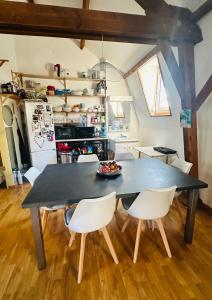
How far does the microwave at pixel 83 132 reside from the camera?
14.1ft

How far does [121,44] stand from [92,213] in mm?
3292

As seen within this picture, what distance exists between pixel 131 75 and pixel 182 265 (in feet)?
13.0

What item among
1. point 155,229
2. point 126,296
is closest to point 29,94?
point 155,229

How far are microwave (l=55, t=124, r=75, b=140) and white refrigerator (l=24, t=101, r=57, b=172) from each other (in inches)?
8.4

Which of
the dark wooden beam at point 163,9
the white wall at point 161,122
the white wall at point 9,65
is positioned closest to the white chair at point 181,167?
the white wall at point 161,122

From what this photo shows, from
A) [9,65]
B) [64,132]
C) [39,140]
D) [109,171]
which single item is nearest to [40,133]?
[39,140]

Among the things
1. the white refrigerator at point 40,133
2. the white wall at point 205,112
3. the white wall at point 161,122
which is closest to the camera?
the white wall at point 205,112

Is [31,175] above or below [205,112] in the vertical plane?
below

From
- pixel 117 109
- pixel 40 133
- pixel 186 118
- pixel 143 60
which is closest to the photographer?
pixel 186 118

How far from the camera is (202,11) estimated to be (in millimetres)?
2059

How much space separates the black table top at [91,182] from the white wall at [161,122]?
121 centimetres

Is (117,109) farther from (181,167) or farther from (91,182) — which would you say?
(91,182)

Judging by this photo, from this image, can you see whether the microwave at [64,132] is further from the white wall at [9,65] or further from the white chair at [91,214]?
the white chair at [91,214]

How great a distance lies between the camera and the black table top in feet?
4.95
